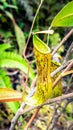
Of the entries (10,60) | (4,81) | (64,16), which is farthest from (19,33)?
(64,16)

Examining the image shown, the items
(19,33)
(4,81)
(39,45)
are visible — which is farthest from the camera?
(19,33)

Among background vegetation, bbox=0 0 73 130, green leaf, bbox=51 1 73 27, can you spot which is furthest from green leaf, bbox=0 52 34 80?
green leaf, bbox=51 1 73 27

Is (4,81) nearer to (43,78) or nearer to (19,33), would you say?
(19,33)

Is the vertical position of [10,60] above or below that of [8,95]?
below

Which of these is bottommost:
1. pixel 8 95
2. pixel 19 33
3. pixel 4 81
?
pixel 4 81

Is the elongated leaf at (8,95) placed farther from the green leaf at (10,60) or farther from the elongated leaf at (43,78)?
the green leaf at (10,60)

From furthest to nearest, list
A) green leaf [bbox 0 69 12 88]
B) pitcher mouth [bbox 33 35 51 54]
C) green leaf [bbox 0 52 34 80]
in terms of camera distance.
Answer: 1. green leaf [bbox 0 52 34 80]
2. green leaf [bbox 0 69 12 88]
3. pitcher mouth [bbox 33 35 51 54]

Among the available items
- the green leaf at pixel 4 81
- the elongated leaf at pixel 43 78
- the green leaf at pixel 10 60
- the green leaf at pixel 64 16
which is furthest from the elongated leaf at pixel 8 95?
the green leaf at pixel 10 60

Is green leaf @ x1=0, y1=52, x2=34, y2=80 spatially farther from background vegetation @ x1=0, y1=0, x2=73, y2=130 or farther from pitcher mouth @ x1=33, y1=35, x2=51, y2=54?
pitcher mouth @ x1=33, y1=35, x2=51, y2=54

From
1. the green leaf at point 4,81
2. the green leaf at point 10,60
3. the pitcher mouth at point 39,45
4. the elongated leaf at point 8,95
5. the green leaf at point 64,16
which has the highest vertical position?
the green leaf at point 64,16

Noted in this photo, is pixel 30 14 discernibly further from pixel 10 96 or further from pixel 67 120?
pixel 10 96
